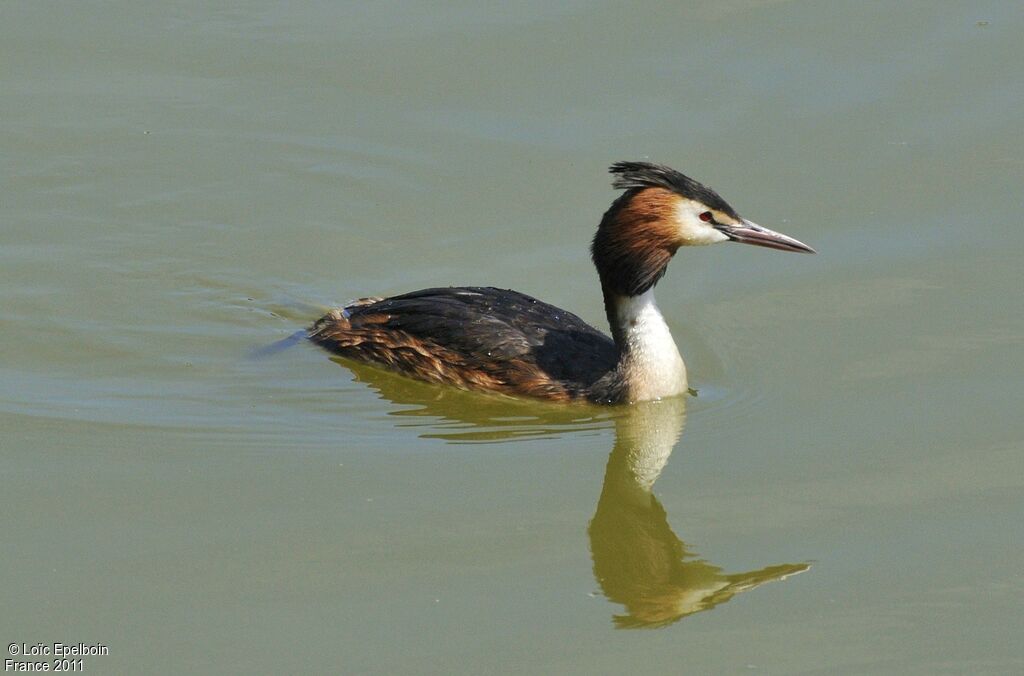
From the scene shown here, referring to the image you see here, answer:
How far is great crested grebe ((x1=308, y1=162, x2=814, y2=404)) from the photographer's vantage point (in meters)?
9.23

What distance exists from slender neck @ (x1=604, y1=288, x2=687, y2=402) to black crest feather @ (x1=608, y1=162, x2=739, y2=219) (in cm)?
65

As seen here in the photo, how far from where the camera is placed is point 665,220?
30.3 feet

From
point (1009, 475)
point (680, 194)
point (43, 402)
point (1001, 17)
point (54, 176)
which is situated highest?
point (1001, 17)

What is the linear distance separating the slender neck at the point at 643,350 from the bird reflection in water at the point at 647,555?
12.3 inches

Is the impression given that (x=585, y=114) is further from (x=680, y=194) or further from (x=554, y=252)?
(x=680, y=194)

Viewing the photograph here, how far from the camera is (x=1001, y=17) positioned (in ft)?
44.8

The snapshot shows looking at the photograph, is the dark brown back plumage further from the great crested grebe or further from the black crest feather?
the black crest feather

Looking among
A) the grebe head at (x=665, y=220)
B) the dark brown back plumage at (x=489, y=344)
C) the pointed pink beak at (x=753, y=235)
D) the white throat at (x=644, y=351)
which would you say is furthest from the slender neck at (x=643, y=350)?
the pointed pink beak at (x=753, y=235)

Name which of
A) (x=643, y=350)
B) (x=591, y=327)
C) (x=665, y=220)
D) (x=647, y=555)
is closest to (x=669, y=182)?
(x=665, y=220)

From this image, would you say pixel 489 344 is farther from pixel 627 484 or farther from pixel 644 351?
pixel 627 484

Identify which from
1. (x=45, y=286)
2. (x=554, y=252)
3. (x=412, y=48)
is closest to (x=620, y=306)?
(x=554, y=252)

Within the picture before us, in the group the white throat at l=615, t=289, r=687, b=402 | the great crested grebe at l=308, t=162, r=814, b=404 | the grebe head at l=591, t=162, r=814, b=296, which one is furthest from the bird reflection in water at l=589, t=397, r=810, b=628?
the grebe head at l=591, t=162, r=814, b=296

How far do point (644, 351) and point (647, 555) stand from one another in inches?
74.8

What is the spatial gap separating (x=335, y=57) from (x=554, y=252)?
317cm
